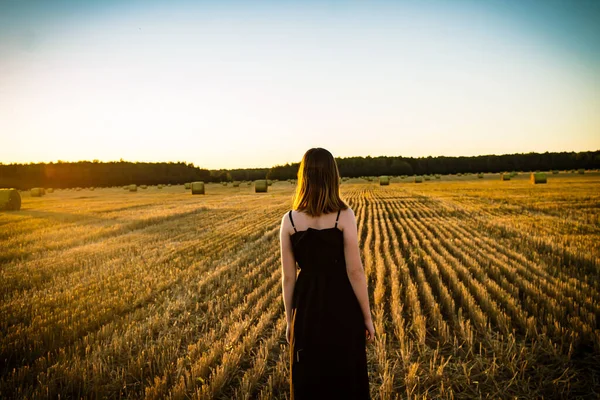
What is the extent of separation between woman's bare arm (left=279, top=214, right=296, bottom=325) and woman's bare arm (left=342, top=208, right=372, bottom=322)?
40 centimetres

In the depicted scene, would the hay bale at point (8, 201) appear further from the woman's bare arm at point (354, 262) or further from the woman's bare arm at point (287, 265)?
the woman's bare arm at point (354, 262)

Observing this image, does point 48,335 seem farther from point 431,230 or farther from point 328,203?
point 431,230

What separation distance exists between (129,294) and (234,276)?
7.00ft

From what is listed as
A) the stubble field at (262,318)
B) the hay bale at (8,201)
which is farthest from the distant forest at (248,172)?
the stubble field at (262,318)

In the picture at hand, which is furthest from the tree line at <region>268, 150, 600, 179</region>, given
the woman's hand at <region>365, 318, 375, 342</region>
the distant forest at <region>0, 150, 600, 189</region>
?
the woman's hand at <region>365, 318, 375, 342</region>

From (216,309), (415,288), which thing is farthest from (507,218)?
(216,309)

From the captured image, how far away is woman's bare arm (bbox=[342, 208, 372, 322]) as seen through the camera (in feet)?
8.63

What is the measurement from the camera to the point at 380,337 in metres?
4.89

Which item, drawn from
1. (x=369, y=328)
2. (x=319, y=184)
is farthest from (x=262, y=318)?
(x=319, y=184)

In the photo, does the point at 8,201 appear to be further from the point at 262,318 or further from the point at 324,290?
the point at 324,290

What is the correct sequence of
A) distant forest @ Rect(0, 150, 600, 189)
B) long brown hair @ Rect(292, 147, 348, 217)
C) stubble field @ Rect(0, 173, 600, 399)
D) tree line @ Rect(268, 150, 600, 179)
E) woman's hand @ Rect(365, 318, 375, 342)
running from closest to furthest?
1. long brown hair @ Rect(292, 147, 348, 217)
2. woman's hand @ Rect(365, 318, 375, 342)
3. stubble field @ Rect(0, 173, 600, 399)
4. distant forest @ Rect(0, 150, 600, 189)
5. tree line @ Rect(268, 150, 600, 179)

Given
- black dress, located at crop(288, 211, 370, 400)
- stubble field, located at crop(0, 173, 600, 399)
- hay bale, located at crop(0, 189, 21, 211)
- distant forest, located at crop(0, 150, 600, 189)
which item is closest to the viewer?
black dress, located at crop(288, 211, 370, 400)

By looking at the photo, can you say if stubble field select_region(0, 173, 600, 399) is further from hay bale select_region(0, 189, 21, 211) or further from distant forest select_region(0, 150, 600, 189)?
distant forest select_region(0, 150, 600, 189)

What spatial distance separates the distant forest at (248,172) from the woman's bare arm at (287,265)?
241ft
